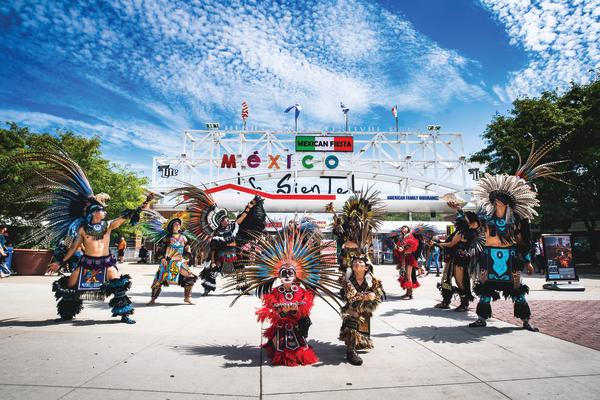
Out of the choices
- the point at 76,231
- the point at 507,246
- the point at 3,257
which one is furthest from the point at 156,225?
the point at 3,257

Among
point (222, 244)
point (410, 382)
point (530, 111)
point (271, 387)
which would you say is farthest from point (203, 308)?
point (530, 111)

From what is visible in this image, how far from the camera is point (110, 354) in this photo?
348 cm

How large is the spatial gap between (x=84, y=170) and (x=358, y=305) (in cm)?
2332

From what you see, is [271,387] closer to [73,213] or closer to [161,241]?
[73,213]

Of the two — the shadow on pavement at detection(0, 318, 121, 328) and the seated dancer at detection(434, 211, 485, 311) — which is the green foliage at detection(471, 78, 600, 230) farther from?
the shadow on pavement at detection(0, 318, 121, 328)

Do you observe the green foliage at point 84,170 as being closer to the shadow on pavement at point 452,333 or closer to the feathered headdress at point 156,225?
the feathered headdress at point 156,225

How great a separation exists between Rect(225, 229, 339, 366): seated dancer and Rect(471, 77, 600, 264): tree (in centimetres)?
1671

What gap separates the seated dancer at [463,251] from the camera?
604cm

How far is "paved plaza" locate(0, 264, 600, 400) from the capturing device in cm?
266

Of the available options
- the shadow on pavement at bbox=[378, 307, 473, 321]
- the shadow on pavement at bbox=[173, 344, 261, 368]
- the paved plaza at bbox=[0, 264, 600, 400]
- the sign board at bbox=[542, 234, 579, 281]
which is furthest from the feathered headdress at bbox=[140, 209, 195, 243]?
the sign board at bbox=[542, 234, 579, 281]

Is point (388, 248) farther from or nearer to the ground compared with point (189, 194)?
nearer to the ground

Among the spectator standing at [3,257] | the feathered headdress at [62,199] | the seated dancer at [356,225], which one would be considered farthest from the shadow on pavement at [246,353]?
the spectator standing at [3,257]

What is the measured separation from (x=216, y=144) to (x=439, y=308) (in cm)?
2731

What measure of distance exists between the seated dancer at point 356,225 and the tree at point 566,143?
14583 mm
